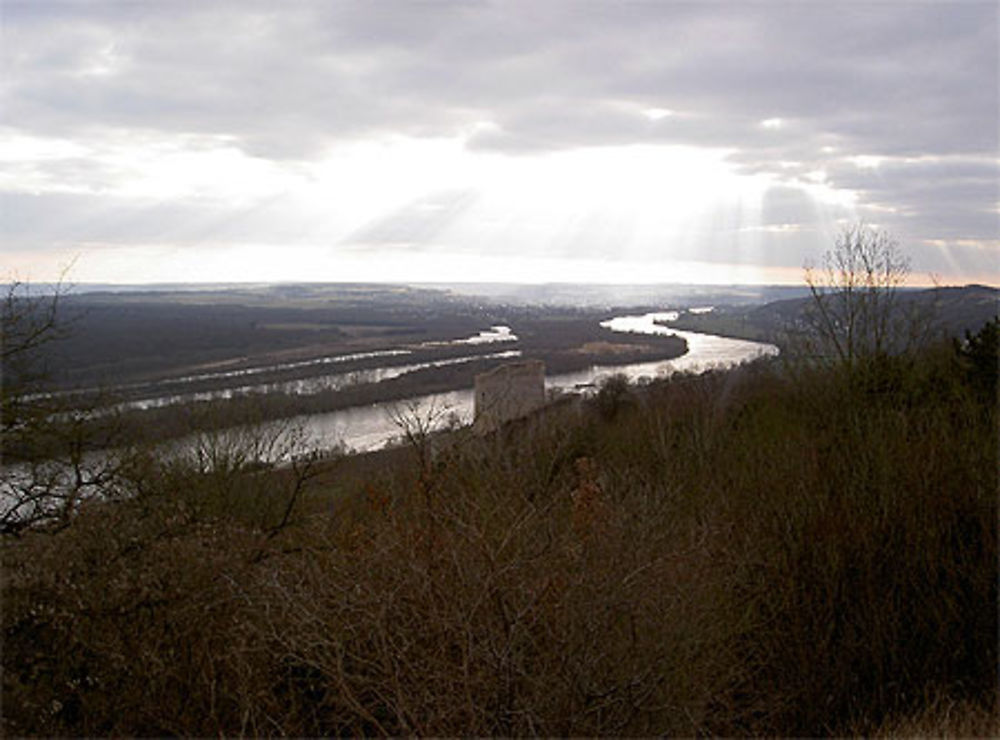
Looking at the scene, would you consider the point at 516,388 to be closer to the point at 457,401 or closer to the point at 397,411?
the point at 457,401

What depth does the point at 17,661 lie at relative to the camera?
6.45 metres

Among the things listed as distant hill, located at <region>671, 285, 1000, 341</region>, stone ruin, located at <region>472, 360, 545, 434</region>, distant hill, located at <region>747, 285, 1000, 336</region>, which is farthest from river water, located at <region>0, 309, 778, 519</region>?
distant hill, located at <region>747, 285, 1000, 336</region>

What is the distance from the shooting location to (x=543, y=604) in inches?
205

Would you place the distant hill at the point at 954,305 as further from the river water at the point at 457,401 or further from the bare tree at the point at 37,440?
the bare tree at the point at 37,440

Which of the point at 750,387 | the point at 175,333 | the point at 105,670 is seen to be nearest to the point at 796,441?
the point at 750,387


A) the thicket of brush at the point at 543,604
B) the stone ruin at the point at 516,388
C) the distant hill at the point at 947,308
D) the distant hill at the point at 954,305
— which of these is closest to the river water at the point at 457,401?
the stone ruin at the point at 516,388

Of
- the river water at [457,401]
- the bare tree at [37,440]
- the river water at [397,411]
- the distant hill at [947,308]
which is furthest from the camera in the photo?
the river water at [457,401]

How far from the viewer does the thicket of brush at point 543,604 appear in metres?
5.10

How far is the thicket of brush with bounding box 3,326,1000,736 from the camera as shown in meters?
5.10

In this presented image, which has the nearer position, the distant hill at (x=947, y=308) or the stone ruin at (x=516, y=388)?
the distant hill at (x=947, y=308)

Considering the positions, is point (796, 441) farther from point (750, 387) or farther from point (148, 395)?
point (148, 395)

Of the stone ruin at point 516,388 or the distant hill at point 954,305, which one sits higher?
the distant hill at point 954,305

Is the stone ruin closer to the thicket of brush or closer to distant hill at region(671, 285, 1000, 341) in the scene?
the thicket of brush

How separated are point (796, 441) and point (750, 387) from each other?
25.6 ft
